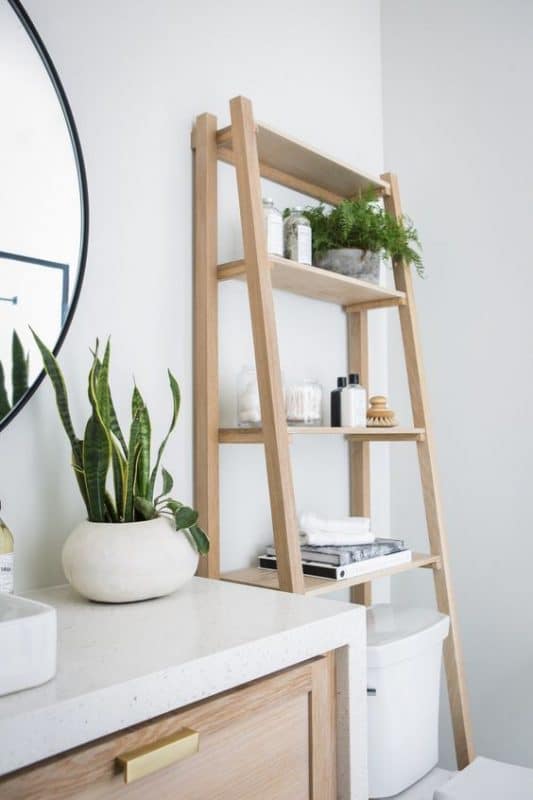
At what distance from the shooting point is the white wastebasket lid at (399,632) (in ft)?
4.81

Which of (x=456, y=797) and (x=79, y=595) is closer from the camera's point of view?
(x=79, y=595)

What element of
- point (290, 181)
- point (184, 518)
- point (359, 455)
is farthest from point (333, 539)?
point (290, 181)

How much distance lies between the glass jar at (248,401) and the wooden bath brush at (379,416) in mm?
381

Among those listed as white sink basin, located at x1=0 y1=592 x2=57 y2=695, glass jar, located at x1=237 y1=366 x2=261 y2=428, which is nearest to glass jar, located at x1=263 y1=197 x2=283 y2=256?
glass jar, located at x1=237 y1=366 x2=261 y2=428

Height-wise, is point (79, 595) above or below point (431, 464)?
below

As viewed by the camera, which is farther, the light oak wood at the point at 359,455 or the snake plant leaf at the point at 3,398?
the light oak wood at the point at 359,455

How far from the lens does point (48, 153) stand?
1.25m

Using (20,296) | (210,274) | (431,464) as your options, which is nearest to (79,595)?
(20,296)

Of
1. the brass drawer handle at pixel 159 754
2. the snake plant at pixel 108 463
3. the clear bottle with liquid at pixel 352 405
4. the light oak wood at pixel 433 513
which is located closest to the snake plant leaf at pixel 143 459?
the snake plant at pixel 108 463

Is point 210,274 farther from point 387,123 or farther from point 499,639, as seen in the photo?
point 499,639

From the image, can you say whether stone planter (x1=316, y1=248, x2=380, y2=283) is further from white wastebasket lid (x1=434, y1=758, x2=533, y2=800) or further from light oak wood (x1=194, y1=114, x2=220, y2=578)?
white wastebasket lid (x1=434, y1=758, x2=533, y2=800)

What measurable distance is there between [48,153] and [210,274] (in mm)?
426

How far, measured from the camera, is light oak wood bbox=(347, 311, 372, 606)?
203 cm

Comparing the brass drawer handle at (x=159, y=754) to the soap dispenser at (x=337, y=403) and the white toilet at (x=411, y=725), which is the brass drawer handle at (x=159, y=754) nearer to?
the white toilet at (x=411, y=725)
